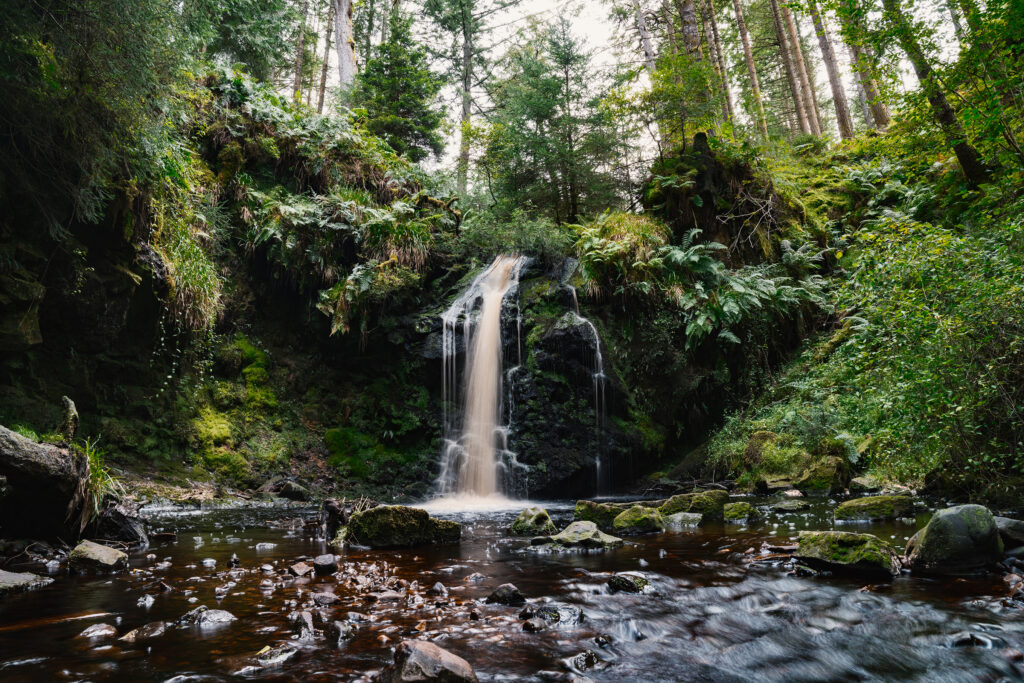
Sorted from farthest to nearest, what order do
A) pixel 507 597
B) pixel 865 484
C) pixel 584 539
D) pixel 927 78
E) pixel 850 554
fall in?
pixel 927 78, pixel 865 484, pixel 584 539, pixel 850 554, pixel 507 597

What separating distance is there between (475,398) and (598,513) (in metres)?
4.63

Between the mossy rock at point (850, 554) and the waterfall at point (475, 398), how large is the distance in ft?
21.2

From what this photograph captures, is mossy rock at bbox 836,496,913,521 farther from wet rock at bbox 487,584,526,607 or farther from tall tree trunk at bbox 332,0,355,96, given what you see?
tall tree trunk at bbox 332,0,355,96

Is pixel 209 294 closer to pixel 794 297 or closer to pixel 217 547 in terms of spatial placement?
pixel 217 547

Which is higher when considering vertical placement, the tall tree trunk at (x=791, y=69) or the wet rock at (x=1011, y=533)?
the tall tree trunk at (x=791, y=69)

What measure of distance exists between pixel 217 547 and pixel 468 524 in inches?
121

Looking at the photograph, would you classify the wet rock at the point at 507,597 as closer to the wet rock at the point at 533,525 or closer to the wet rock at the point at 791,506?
the wet rock at the point at 533,525

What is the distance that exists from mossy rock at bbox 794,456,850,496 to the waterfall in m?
5.20

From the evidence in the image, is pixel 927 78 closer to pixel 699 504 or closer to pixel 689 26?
pixel 699 504

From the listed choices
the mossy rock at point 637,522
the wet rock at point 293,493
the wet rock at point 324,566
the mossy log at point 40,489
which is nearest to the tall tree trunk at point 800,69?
the mossy rock at point 637,522

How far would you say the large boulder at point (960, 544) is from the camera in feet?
12.4

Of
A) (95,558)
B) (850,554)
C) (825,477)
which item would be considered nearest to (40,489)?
(95,558)

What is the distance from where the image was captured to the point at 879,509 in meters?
5.87

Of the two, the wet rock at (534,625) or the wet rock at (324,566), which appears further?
the wet rock at (324,566)
